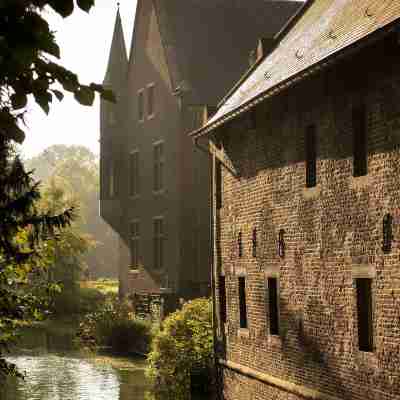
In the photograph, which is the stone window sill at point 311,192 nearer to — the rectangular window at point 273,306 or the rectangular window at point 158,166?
the rectangular window at point 273,306

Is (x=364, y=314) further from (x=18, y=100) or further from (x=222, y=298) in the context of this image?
(x=18, y=100)

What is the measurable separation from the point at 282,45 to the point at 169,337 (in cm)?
756

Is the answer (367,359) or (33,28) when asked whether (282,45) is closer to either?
(367,359)

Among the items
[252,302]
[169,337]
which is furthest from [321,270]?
[169,337]

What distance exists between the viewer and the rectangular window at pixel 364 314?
1512 centimetres

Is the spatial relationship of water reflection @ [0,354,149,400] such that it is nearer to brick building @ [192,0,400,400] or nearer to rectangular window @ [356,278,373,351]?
brick building @ [192,0,400,400]

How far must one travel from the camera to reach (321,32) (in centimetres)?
1792

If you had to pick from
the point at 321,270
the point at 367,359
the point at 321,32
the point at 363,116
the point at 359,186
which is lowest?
the point at 367,359

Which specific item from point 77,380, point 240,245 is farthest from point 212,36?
point 240,245

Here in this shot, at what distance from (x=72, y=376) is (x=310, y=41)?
14.8m

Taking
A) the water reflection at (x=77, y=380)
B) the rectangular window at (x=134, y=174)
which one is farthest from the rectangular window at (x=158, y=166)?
the water reflection at (x=77, y=380)

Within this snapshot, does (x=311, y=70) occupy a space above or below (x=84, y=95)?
above

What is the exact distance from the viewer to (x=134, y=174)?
41.3 meters

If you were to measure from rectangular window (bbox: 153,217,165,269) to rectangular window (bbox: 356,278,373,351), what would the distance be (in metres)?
22.7
